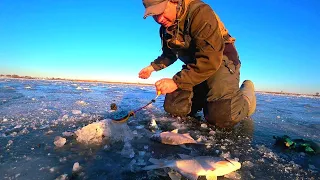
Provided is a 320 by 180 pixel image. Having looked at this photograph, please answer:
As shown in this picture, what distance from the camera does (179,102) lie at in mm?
3990

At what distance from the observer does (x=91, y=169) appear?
1708mm

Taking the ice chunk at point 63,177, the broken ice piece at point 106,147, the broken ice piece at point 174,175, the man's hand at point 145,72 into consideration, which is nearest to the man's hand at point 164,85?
the broken ice piece at point 106,147

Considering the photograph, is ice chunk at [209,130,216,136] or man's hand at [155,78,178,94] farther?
man's hand at [155,78,178,94]

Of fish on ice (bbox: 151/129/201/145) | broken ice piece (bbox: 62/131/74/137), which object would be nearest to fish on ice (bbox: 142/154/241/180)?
fish on ice (bbox: 151/129/201/145)

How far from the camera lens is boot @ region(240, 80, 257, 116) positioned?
412cm

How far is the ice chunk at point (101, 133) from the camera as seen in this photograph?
8.02 feet

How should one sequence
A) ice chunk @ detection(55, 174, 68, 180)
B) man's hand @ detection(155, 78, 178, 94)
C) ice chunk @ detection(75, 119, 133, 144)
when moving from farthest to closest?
man's hand @ detection(155, 78, 178, 94) < ice chunk @ detection(75, 119, 133, 144) < ice chunk @ detection(55, 174, 68, 180)

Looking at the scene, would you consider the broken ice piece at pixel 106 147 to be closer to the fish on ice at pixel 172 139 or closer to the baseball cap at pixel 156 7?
the fish on ice at pixel 172 139

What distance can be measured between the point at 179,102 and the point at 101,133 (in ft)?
5.70

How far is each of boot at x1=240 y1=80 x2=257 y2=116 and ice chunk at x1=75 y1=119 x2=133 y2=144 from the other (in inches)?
90.2

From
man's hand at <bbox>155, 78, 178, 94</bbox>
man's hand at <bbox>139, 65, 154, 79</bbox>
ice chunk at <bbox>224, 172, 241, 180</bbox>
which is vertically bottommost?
ice chunk at <bbox>224, 172, 241, 180</bbox>

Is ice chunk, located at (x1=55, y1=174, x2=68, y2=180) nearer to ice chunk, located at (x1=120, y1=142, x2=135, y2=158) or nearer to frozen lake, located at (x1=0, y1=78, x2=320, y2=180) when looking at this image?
frozen lake, located at (x1=0, y1=78, x2=320, y2=180)

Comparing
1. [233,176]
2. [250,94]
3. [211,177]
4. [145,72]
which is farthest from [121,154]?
[250,94]

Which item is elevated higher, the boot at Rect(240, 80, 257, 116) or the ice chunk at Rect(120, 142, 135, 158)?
the boot at Rect(240, 80, 257, 116)
